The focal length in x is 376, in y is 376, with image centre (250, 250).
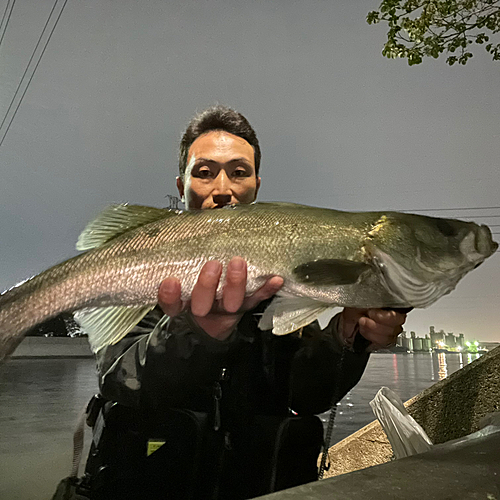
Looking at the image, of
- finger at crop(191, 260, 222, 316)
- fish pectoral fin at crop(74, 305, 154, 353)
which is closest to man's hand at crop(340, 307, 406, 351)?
finger at crop(191, 260, 222, 316)

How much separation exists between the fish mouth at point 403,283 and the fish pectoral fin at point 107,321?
95 centimetres

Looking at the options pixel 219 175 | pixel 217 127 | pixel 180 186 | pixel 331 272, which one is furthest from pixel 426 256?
pixel 180 186

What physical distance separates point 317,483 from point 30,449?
8.34 meters

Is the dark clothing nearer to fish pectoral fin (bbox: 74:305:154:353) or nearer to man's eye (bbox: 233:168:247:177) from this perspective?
fish pectoral fin (bbox: 74:305:154:353)

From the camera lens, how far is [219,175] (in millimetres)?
2314

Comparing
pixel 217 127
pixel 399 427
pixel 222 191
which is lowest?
pixel 399 427

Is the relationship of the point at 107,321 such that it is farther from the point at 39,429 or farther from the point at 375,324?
the point at 39,429

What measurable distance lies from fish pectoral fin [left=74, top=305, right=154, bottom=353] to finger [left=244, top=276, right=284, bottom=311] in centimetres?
41

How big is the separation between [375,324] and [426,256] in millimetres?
348

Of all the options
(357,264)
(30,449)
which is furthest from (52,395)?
(357,264)

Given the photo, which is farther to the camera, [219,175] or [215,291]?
[219,175]

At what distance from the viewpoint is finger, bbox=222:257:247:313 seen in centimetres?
147

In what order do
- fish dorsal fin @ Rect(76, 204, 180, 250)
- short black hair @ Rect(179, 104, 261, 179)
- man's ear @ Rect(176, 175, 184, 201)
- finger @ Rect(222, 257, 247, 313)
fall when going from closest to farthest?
1. finger @ Rect(222, 257, 247, 313)
2. fish dorsal fin @ Rect(76, 204, 180, 250)
3. short black hair @ Rect(179, 104, 261, 179)
4. man's ear @ Rect(176, 175, 184, 201)

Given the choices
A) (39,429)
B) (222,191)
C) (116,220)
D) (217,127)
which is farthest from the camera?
(39,429)
